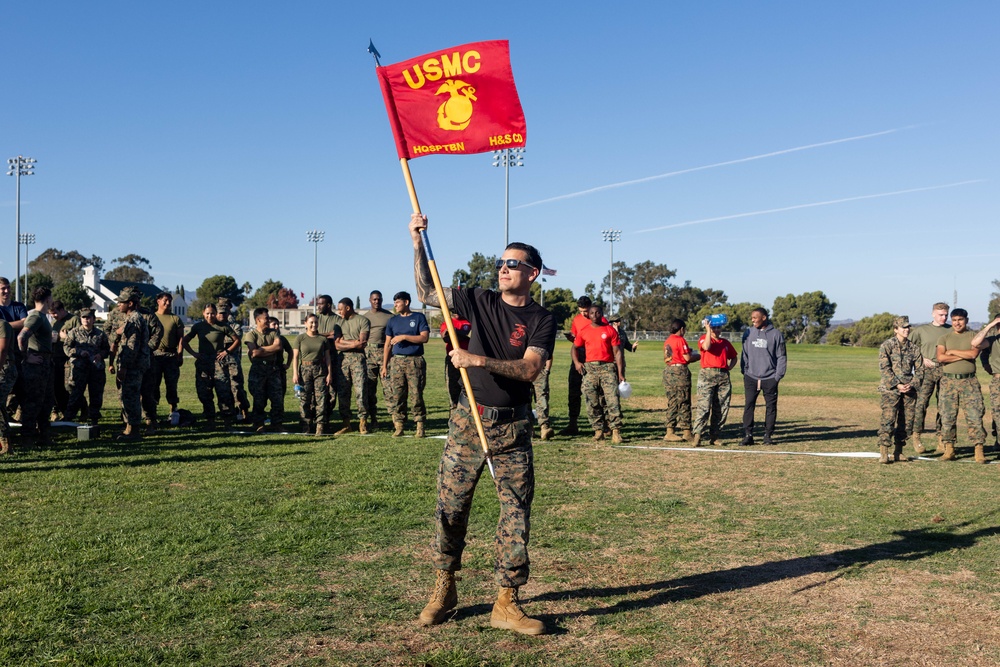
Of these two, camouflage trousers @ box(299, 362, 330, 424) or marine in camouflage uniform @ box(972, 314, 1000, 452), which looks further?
camouflage trousers @ box(299, 362, 330, 424)

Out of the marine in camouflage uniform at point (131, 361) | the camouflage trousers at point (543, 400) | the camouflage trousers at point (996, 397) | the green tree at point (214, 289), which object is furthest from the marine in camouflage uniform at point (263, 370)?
the green tree at point (214, 289)

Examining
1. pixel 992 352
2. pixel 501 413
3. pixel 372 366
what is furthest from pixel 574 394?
pixel 501 413

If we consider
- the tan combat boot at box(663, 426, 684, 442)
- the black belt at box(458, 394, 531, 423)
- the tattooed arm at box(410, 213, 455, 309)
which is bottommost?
the tan combat boot at box(663, 426, 684, 442)

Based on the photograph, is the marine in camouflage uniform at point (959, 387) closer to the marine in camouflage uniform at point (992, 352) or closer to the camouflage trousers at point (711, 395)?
the marine in camouflage uniform at point (992, 352)

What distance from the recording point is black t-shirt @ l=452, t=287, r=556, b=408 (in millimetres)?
5051

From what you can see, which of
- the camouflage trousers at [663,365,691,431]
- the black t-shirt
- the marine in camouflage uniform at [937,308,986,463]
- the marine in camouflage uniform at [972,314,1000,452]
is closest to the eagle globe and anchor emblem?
the black t-shirt

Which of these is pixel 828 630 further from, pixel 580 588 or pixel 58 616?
pixel 58 616

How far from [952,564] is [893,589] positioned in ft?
3.05

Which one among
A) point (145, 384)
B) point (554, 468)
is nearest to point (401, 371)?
point (554, 468)

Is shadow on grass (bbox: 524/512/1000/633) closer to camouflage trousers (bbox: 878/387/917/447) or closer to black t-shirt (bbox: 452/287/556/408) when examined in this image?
black t-shirt (bbox: 452/287/556/408)

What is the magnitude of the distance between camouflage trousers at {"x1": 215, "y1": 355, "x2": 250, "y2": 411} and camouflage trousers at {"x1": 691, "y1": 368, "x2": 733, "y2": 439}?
775 cm

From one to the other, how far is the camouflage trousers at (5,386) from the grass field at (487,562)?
493mm

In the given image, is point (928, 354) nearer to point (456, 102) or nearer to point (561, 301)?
point (456, 102)

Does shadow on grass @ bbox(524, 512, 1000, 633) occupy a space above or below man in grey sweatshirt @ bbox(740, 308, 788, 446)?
below
